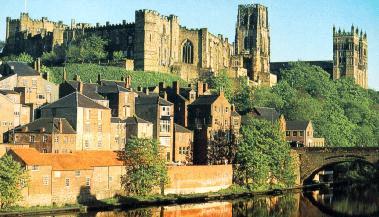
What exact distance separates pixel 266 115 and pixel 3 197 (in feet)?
194

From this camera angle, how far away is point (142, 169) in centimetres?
7631

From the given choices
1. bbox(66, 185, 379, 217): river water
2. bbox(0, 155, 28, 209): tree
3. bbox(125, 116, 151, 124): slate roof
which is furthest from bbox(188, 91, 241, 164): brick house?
bbox(0, 155, 28, 209): tree

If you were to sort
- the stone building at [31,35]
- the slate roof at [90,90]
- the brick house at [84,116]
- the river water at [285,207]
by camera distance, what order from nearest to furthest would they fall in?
the river water at [285,207] < the brick house at [84,116] < the slate roof at [90,90] < the stone building at [31,35]

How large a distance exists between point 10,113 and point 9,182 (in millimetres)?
19266

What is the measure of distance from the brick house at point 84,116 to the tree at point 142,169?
5805 mm

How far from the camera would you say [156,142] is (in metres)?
78.9

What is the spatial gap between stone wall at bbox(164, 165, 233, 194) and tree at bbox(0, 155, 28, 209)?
1930cm

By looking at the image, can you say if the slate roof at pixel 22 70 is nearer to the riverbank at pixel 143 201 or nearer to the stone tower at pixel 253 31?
the riverbank at pixel 143 201

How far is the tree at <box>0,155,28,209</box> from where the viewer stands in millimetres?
63906

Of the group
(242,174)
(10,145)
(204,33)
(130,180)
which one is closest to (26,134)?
(10,145)

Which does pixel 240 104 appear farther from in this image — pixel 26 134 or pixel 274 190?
pixel 26 134

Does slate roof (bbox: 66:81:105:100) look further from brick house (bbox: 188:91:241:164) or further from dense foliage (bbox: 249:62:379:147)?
dense foliage (bbox: 249:62:379:147)

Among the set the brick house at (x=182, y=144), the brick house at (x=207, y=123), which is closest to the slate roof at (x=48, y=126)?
the brick house at (x=182, y=144)

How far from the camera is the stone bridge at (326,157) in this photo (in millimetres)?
100562
